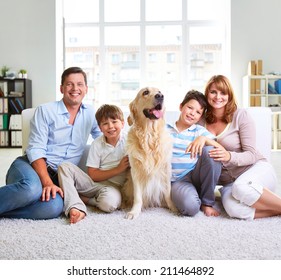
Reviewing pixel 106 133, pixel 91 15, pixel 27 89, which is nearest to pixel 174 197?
pixel 106 133

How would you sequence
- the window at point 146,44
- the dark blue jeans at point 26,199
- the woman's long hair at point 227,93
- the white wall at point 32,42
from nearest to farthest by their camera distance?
1. the dark blue jeans at point 26,199
2. the woman's long hair at point 227,93
3. the white wall at point 32,42
4. the window at point 146,44

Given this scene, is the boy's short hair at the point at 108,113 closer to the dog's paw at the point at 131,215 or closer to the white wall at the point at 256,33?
the dog's paw at the point at 131,215

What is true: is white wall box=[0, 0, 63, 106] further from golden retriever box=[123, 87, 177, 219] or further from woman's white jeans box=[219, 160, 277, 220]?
woman's white jeans box=[219, 160, 277, 220]

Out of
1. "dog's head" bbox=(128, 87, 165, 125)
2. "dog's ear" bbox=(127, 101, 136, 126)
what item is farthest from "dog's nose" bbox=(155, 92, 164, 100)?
"dog's ear" bbox=(127, 101, 136, 126)

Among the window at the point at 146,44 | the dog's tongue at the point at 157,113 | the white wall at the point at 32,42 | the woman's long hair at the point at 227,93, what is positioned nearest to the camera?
the dog's tongue at the point at 157,113

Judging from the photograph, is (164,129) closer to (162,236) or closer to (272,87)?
(162,236)

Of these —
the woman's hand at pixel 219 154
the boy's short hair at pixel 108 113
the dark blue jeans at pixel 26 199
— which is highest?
the boy's short hair at pixel 108 113

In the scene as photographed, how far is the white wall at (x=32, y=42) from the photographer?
731 cm

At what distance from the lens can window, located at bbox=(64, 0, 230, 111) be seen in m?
7.57

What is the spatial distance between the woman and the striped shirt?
13cm

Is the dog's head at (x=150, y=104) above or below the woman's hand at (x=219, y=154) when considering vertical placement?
above

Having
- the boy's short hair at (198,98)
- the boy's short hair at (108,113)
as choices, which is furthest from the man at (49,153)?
the boy's short hair at (198,98)

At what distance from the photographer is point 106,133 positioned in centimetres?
225

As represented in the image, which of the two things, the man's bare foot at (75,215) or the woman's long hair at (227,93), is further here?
the woman's long hair at (227,93)
